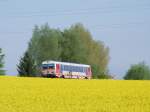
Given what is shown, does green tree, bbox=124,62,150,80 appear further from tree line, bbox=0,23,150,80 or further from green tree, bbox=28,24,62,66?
green tree, bbox=28,24,62,66

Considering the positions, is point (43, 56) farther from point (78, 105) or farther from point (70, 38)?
point (78, 105)

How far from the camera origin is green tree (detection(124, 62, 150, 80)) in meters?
146

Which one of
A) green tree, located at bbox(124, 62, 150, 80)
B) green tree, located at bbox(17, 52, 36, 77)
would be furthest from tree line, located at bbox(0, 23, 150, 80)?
green tree, located at bbox(124, 62, 150, 80)

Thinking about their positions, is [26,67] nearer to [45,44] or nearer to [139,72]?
[45,44]

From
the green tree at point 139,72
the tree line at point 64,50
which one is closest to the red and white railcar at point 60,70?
the tree line at point 64,50

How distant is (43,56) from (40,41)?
358 cm

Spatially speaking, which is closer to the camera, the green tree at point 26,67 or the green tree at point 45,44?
the green tree at point 26,67

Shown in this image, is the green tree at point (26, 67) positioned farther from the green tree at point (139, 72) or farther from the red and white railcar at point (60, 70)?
the green tree at point (139, 72)

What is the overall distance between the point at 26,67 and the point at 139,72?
49.9 metres

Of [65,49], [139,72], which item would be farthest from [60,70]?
[139,72]

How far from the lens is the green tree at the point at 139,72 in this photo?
146500 mm

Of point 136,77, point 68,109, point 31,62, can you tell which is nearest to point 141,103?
point 68,109

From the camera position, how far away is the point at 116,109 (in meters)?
20.5

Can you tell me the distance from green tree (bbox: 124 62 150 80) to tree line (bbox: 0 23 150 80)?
26.1 m
